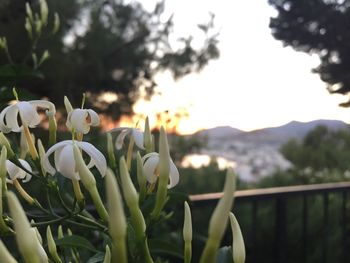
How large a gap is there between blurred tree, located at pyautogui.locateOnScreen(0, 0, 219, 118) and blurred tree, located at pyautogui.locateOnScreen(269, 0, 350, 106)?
542 mm

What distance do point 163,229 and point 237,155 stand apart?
622 cm

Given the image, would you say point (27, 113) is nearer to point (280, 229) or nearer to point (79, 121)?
point (79, 121)

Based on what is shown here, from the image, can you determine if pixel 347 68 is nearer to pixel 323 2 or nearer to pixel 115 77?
pixel 323 2

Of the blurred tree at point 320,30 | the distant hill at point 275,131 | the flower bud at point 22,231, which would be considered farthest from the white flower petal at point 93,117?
the blurred tree at point 320,30

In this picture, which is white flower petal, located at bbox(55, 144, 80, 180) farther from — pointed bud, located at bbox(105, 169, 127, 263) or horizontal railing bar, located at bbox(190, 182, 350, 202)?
horizontal railing bar, located at bbox(190, 182, 350, 202)

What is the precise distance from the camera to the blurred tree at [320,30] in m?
2.73

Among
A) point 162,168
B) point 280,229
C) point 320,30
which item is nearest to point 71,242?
point 162,168

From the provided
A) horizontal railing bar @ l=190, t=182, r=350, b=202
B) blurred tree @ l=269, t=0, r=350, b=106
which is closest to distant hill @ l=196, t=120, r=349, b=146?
blurred tree @ l=269, t=0, r=350, b=106

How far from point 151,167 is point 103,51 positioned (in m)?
2.83

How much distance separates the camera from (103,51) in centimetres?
318

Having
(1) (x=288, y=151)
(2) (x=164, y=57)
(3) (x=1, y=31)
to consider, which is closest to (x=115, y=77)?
(2) (x=164, y=57)

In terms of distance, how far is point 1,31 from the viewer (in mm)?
2805

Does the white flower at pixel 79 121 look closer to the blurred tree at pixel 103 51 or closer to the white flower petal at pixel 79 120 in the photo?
Answer: the white flower petal at pixel 79 120

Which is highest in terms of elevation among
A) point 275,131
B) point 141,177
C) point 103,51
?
point 103,51
